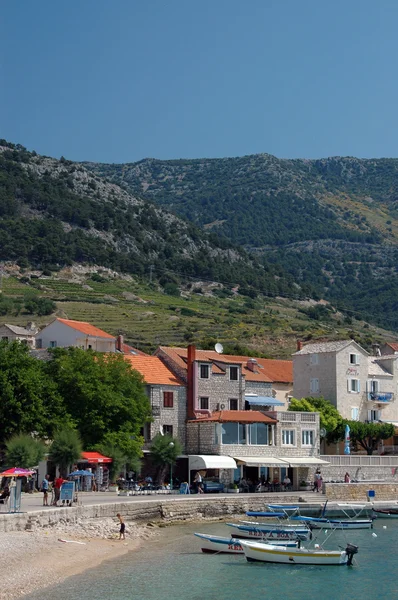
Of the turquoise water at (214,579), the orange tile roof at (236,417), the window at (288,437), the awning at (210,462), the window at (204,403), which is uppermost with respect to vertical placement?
the window at (204,403)

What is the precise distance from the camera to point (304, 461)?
7094cm

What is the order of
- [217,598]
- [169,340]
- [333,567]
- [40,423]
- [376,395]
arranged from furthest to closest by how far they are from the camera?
[169,340] < [376,395] < [40,423] < [333,567] < [217,598]

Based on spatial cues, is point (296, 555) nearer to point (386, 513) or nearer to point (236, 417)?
point (386, 513)

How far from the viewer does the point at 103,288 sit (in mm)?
171750

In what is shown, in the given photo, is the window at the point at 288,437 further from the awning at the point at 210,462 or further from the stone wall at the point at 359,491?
the awning at the point at 210,462

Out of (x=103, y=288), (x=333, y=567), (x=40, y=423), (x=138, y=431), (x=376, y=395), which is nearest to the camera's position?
(x=333, y=567)

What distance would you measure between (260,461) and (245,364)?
1905 centimetres

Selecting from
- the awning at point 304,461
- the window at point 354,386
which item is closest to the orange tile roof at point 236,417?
the awning at point 304,461

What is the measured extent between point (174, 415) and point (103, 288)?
337 ft

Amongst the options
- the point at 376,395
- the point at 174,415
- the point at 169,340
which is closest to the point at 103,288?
the point at 169,340

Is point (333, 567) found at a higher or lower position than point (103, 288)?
lower

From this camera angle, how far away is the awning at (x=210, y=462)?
6569cm

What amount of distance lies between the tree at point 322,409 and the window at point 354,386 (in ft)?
13.8

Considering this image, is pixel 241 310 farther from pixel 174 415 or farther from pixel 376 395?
pixel 174 415
